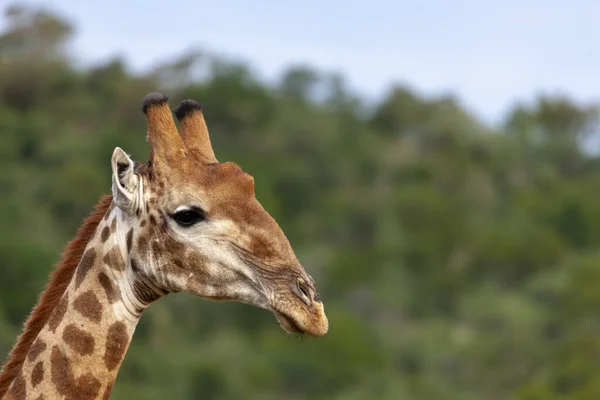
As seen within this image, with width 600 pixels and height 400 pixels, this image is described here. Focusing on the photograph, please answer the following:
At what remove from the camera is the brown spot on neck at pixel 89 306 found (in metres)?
8.24

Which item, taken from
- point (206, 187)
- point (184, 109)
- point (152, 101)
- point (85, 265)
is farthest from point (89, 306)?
point (184, 109)

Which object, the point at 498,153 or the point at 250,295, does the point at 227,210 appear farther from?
the point at 498,153

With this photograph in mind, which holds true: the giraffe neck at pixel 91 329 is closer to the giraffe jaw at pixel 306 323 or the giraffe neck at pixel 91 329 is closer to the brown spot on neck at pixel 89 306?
the brown spot on neck at pixel 89 306

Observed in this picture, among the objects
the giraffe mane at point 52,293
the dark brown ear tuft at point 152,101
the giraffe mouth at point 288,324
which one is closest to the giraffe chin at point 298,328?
the giraffe mouth at point 288,324

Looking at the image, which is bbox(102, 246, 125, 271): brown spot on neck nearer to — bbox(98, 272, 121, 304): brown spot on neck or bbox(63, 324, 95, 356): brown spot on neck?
bbox(98, 272, 121, 304): brown spot on neck

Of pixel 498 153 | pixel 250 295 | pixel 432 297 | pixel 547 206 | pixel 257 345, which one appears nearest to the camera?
pixel 250 295

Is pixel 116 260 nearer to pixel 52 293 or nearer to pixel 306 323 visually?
pixel 52 293

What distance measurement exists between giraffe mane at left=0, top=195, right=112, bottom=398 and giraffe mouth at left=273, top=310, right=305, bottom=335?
1342mm

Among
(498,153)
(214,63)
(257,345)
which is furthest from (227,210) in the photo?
(498,153)

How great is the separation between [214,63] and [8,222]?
135 ft

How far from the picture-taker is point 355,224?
10806 cm

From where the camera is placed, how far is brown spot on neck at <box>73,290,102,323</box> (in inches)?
324

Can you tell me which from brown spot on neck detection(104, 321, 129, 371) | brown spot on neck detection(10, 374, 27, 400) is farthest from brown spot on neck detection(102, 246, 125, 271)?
brown spot on neck detection(10, 374, 27, 400)

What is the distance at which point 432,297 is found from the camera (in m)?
97.6
